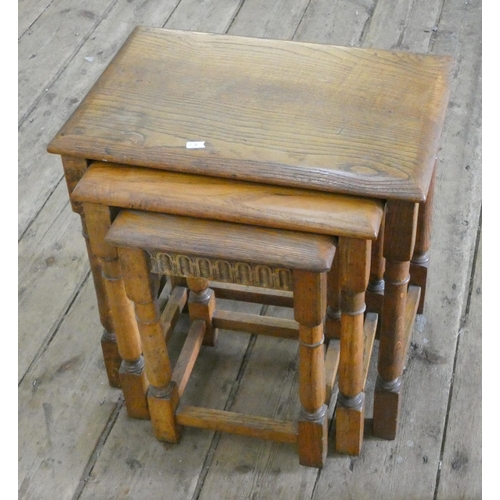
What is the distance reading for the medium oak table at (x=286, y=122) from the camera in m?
1.30

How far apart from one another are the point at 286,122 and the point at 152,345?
443mm

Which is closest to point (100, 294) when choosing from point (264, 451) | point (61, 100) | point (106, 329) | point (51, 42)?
point (106, 329)

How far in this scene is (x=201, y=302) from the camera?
1775 mm

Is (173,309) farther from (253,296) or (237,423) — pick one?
(237,423)

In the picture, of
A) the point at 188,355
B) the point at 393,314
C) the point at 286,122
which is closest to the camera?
the point at 286,122

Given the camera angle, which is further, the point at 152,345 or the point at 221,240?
the point at 152,345

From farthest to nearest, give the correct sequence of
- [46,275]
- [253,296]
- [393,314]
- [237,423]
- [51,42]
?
[51,42]
[46,275]
[253,296]
[237,423]
[393,314]

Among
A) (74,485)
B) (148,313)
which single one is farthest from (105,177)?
(74,485)

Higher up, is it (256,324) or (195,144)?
(195,144)

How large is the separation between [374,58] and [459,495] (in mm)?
801

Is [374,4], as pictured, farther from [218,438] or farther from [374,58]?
[218,438]

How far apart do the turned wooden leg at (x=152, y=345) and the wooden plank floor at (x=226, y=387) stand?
81mm

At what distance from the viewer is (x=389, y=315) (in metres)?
1.48

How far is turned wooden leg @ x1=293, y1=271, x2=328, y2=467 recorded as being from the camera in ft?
4.21
